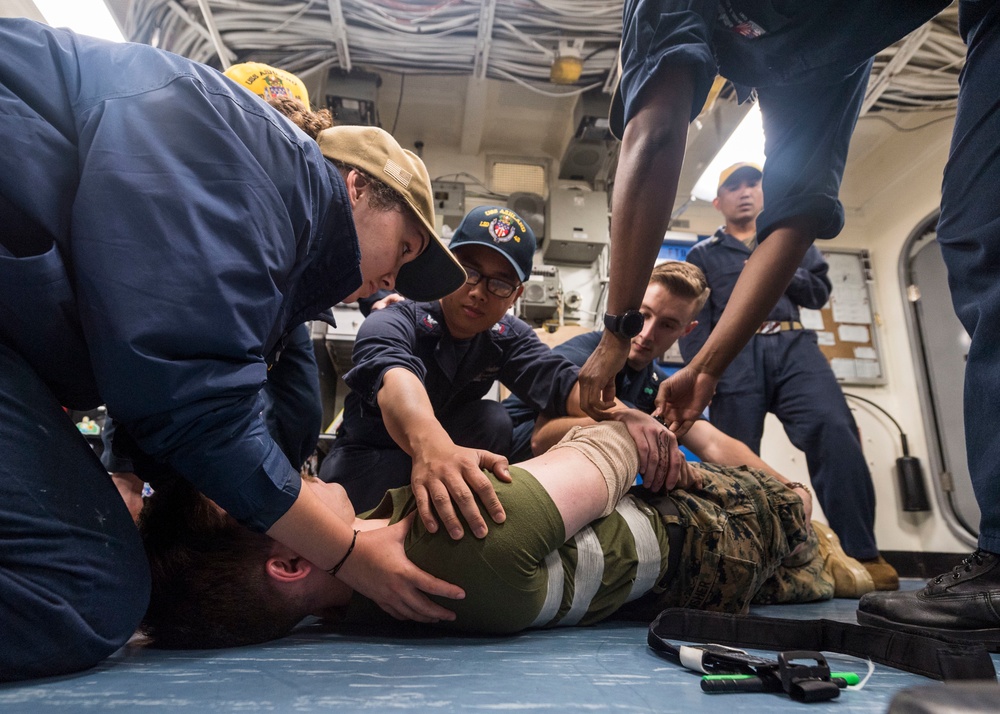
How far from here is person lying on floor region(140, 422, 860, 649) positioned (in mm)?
901

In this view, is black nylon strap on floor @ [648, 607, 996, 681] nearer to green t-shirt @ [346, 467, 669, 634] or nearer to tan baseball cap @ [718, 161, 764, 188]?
green t-shirt @ [346, 467, 669, 634]

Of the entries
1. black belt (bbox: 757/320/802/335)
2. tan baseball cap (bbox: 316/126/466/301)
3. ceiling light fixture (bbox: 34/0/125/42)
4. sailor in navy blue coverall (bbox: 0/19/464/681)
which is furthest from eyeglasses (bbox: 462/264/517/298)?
ceiling light fixture (bbox: 34/0/125/42)

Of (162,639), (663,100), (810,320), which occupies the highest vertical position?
(810,320)

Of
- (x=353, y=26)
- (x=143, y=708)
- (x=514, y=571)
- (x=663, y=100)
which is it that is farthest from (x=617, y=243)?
(x=353, y=26)

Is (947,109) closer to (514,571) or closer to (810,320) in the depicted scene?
(810,320)

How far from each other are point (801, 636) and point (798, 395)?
1952 millimetres

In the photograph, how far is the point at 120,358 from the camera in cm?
66

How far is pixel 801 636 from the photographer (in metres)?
0.89

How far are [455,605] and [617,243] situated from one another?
2.31 ft

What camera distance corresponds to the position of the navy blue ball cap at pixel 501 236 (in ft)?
5.82

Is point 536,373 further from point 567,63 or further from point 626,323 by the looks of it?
point 567,63

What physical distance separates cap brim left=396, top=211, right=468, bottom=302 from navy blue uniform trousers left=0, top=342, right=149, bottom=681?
73 cm

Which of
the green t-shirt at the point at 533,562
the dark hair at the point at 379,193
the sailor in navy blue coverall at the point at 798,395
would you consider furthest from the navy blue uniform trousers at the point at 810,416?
the dark hair at the point at 379,193

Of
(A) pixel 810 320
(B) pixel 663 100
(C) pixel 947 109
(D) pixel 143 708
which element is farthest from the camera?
(A) pixel 810 320
